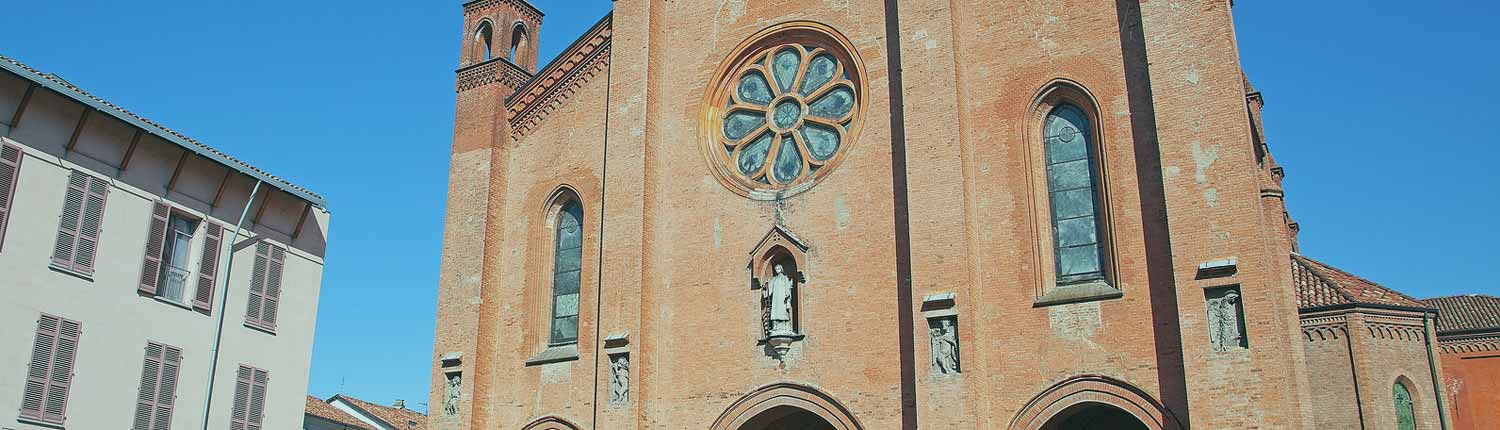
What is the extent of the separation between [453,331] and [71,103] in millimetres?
7512

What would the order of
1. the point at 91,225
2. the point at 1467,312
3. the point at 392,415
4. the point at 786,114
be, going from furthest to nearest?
the point at 392,415 < the point at 1467,312 < the point at 786,114 < the point at 91,225

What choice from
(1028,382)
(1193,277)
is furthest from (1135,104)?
(1028,382)

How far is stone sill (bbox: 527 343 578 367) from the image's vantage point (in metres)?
21.2

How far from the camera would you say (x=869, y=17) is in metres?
20.4

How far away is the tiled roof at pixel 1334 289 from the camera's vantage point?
19.3 m

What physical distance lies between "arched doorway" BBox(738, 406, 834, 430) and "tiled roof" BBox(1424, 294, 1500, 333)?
2047cm

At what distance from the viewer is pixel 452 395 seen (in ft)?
71.7

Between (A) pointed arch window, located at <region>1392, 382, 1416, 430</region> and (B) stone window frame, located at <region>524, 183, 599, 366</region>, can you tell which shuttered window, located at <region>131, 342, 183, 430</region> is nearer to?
(B) stone window frame, located at <region>524, 183, 599, 366</region>

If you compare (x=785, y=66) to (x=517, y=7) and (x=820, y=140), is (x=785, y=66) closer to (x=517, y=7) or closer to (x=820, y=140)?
(x=820, y=140)

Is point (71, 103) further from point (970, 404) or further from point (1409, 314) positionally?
point (1409, 314)

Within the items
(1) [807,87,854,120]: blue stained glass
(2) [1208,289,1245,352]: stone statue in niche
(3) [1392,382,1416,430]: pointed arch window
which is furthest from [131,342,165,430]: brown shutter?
(3) [1392,382,1416,430]: pointed arch window

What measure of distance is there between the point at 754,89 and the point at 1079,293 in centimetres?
695

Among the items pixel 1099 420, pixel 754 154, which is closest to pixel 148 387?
pixel 754 154

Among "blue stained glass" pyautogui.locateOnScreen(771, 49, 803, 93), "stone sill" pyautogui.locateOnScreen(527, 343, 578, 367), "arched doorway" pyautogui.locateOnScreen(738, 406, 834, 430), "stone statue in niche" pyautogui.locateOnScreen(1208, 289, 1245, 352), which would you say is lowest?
"arched doorway" pyautogui.locateOnScreen(738, 406, 834, 430)
